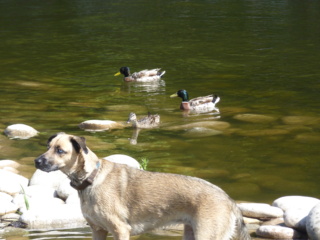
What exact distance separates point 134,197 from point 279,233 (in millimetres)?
2297

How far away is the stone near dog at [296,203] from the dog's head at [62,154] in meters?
3.43

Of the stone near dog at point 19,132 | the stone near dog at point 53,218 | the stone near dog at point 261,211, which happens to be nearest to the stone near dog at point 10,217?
the stone near dog at point 53,218

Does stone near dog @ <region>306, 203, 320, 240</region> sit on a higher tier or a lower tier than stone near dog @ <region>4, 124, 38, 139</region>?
higher

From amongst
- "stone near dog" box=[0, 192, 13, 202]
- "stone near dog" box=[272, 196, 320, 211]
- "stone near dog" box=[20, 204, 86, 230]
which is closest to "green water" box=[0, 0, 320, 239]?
"stone near dog" box=[272, 196, 320, 211]

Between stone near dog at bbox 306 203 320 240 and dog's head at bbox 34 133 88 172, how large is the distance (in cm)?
287

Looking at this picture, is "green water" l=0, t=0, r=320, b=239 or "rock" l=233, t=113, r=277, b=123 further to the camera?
"rock" l=233, t=113, r=277, b=123

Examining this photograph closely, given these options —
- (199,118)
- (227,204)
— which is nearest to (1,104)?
(199,118)

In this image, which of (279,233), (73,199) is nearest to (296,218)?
(279,233)

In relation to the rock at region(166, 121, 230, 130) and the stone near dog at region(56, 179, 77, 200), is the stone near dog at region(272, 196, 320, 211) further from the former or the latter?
the rock at region(166, 121, 230, 130)

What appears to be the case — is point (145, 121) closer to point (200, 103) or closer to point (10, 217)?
point (200, 103)

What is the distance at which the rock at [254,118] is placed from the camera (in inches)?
595

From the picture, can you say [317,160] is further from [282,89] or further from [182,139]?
[282,89]

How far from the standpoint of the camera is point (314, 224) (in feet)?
25.6

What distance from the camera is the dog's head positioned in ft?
21.2
